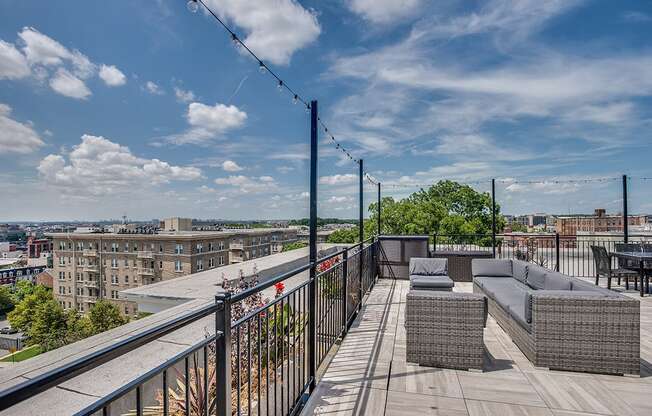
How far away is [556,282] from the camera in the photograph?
139 inches

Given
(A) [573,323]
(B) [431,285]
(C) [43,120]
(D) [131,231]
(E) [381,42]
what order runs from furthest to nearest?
1. (D) [131,231]
2. (C) [43,120]
3. (E) [381,42]
4. (B) [431,285]
5. (A) [573,323]

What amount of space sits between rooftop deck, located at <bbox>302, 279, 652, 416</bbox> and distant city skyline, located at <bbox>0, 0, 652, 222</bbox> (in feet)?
4.59

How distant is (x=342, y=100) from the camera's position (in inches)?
469

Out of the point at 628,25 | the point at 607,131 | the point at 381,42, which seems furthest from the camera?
the point at 607,131

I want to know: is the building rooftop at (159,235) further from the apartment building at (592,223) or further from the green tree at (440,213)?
the apartment building at (592,223)

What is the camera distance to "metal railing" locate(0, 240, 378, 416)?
0.77 metres

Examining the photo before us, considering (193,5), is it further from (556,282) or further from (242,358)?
(556,282)

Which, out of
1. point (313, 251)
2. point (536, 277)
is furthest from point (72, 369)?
point (536, 277)

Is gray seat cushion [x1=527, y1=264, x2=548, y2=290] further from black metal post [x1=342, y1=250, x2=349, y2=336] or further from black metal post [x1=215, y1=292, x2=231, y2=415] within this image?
black metal post [x1=215, y1=292, x2=231, y2=415]

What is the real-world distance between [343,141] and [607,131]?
16.4 meters

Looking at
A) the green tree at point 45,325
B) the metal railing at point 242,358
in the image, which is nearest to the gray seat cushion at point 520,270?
the metal railing at point 242,358

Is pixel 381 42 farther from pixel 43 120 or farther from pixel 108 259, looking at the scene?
pixel 108 259

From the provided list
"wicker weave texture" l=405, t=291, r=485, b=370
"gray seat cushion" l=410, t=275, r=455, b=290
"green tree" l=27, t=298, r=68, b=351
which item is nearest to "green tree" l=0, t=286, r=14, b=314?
"green tree" l=27, t=298, r=68, b=351

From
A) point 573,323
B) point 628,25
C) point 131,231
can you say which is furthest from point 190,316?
point 131,231
